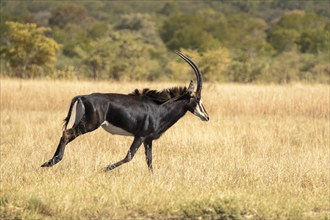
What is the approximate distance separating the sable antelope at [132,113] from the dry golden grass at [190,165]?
1.35 ft

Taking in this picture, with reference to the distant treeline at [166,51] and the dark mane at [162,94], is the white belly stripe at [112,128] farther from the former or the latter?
the distant treeline at [166,51]

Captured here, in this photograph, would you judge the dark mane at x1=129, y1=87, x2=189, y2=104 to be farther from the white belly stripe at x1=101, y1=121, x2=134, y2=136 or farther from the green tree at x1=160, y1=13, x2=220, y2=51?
the green tree at x1=160, y1=13, x2=220, y2=51

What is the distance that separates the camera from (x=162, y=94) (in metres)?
8.98

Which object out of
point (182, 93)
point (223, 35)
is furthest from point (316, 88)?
point (223, 35)

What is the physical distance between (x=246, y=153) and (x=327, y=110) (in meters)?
5.57

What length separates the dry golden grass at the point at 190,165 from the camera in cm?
664

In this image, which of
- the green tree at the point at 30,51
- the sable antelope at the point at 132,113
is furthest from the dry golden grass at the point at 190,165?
the green tree at the point at 30,51

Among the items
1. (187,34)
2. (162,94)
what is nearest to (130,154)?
(162,94)

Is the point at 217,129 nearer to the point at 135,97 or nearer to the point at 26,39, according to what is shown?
the point at 135,97

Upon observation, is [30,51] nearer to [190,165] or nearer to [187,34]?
[187,34]

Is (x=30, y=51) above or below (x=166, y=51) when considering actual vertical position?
below

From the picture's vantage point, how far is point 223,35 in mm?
65625

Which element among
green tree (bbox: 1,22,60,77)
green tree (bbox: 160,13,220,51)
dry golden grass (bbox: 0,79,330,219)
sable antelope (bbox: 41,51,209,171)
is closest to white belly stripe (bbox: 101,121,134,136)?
sable antelope (bbox: 41,51,209,171)

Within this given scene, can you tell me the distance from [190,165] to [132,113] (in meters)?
1.55
